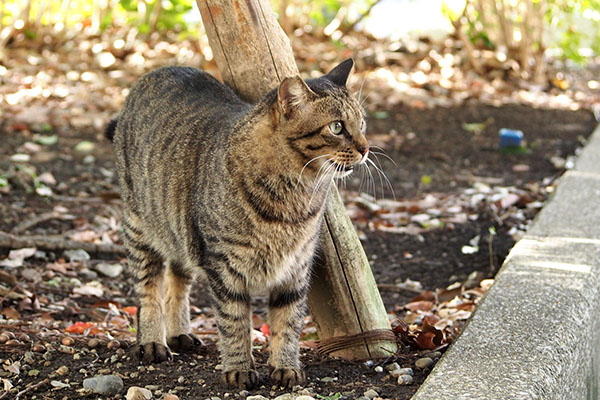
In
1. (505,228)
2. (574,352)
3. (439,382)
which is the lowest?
(505,228)

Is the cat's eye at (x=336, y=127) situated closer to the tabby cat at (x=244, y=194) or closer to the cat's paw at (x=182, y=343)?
the tabby cat at (x=244, y=194)

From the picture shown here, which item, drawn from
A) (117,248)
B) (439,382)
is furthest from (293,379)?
(117,248)

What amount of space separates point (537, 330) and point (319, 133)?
1.12 meters

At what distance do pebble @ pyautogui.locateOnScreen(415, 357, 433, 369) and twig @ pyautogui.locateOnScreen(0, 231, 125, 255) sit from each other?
223 cm

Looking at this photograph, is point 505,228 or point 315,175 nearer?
point 315,175

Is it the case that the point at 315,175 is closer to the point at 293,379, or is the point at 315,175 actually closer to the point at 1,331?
the point at 293,379

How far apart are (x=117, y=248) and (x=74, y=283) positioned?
1.67 feet

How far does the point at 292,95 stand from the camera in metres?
2.76

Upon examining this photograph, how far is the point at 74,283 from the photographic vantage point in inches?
170

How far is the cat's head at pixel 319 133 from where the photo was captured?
2.81 m

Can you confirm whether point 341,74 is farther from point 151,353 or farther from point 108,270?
point 108,270

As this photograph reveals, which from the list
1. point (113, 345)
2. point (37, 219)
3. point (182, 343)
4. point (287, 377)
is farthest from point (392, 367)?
point (37, 219)

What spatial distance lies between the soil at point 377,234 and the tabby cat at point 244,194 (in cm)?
19

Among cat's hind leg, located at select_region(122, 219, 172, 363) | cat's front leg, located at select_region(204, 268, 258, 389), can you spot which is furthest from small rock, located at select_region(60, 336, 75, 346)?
cat's front leg, located at select_region(204, 268, 258, 389)
